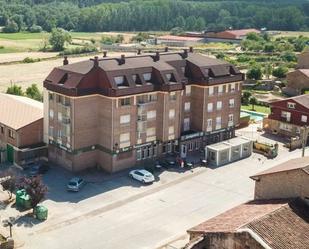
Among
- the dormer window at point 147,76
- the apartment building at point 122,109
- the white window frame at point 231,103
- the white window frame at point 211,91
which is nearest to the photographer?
the apartment building at point 122,109

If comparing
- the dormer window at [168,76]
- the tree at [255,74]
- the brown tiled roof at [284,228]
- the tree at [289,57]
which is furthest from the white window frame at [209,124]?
the tree at [289,57]

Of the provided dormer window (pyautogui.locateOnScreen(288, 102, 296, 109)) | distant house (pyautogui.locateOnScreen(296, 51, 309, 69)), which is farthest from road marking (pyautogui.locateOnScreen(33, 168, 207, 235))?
distant house (pyautogui.locateOnScreen(296, 51, 309, 69))

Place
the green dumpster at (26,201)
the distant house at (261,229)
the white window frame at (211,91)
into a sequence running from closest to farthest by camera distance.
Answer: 1. the distant house at (261,229)
2. the green dumpster at (26,201)
3. the white window frame at (211,91)

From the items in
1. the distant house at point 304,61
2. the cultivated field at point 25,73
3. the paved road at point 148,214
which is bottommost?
the paved road at point 148,214

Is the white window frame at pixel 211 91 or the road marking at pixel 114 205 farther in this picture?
the white window frame at pixel 211 91

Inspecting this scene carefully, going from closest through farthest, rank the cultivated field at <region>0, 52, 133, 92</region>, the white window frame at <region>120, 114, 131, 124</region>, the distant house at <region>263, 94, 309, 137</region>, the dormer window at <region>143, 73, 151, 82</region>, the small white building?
the white window frame at <region>120, 114, 131, 124</region>
the dormer window at <region>143, 73, 151, 82</region>
the small white building
the distant house at <region>263, 94, 309, 137</region>
the cultivated field at <region>0, 52, 133, 92</region>

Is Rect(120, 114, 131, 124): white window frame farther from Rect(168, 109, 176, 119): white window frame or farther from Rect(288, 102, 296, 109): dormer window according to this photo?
Rect(288, 102, 296, 109): dormer window

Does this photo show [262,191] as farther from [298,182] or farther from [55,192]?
[55,192]

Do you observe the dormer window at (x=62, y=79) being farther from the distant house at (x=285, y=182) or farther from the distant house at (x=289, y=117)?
the distant house at (x=289, y=117)
